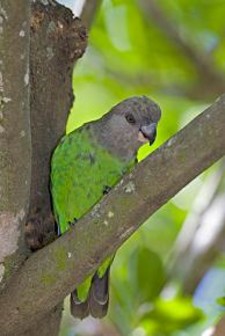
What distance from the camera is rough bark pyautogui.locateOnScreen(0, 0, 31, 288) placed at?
5.41 feet

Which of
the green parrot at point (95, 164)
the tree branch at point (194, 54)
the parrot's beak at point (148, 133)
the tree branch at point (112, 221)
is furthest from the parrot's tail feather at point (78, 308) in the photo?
the tree branch at point (194, 54)

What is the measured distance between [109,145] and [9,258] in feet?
2.59

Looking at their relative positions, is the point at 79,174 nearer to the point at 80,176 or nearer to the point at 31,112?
the point at 80,176

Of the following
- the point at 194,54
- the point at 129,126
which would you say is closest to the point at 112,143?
the point at 129,126

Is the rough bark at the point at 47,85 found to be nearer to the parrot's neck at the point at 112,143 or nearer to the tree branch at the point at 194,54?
the parrot's neck at the point at 112,143

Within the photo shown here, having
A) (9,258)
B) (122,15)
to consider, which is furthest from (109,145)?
Result: (122,15)

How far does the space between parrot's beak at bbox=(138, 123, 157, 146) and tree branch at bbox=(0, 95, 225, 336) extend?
761mm

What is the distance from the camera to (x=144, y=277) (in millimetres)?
2658

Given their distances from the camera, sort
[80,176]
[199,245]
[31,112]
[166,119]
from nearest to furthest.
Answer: [31,112], [80,176], [199,245], [166,119]

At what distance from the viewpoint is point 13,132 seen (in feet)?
5.75

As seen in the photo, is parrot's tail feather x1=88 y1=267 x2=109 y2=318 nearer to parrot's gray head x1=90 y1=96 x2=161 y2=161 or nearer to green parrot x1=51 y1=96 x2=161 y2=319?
green parrot x1=51 y1=96 x2=161 y2=319

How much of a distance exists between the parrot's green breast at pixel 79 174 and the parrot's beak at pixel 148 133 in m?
0.09

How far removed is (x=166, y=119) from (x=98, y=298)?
5.32 ft

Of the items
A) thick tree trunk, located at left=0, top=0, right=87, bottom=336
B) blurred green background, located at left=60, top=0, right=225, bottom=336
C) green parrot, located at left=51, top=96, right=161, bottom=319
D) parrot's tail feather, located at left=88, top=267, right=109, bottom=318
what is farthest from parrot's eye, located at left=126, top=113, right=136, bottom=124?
parrot's tail feather, located at left=88, top=267, right=109, bottom=318
